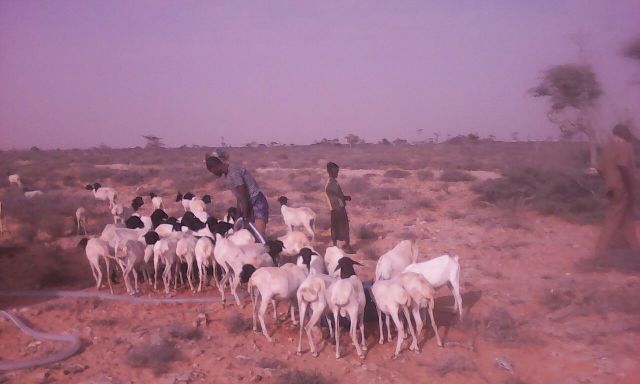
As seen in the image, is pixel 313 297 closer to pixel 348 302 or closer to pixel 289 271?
pixel 348 302

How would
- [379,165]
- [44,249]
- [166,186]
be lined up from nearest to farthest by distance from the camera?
[44,249] → [166,186] → [379,165]

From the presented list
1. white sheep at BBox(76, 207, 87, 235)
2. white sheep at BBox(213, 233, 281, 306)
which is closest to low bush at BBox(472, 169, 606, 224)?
white sheep at BBox(213, 233, 281, 306)

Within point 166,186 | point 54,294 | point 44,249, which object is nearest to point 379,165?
point 166,186

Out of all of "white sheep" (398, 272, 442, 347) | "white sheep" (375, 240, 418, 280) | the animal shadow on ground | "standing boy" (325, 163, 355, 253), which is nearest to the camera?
"white sheep" (398, 272, 442, 347)

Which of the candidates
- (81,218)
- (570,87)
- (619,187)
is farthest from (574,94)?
(81,218)

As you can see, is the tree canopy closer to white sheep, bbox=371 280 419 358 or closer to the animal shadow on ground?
the animal shadow on ground

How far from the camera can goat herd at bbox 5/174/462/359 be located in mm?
5855

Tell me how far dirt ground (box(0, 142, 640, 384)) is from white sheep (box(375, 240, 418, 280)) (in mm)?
721

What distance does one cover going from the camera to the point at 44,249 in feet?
35.9

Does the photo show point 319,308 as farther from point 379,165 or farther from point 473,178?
point 379,165

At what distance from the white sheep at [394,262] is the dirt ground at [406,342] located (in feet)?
2.36

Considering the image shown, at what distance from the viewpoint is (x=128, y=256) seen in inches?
322

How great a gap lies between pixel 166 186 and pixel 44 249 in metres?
13.0

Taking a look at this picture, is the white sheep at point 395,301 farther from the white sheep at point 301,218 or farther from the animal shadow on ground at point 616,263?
the white sheep at point 301,218
